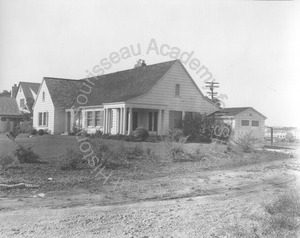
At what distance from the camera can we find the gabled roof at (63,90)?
2551cm

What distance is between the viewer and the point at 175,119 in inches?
991

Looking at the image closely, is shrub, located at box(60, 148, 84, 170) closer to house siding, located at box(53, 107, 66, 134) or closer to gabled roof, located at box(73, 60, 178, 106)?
gabled roof, located at box(73, 60, 178, 106)

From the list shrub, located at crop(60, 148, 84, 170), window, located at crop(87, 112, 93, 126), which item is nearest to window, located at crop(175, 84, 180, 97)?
window, located at crop(87, 112, 93, 126)

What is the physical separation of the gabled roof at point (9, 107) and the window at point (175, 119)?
48.2 ft

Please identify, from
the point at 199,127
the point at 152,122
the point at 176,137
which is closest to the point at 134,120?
the point at 152,122

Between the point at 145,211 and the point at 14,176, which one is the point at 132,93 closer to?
the point at 14,176

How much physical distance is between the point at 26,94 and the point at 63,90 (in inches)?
128

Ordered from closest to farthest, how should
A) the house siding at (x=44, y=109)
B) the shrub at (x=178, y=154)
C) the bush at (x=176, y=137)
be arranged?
the shrub at (x=178, y=154), the bush at (x=176, y=137), the house siding at (x=44, y=109)

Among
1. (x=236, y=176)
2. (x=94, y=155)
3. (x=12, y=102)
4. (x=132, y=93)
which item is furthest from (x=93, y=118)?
(x=236, y=176)

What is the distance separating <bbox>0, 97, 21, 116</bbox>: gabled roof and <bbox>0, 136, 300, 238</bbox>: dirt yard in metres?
22.5

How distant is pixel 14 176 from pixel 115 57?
24.5 feet

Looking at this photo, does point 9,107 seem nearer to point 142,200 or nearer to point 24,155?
point 24,155

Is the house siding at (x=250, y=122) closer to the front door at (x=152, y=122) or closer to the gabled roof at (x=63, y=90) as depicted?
the front door at (x=152, y=122)

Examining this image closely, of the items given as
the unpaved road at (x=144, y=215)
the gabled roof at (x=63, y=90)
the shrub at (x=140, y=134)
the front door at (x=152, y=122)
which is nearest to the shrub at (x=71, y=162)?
the unpaved road at (x=144, y=215)
